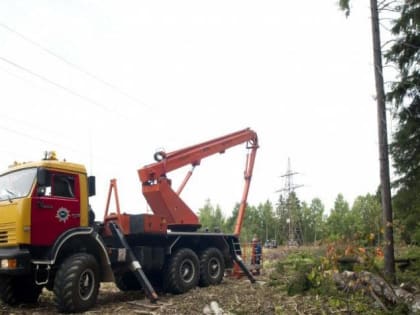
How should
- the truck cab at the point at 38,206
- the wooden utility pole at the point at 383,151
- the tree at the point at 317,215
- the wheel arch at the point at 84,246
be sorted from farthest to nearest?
1. the tree at the point at 317,215
2. the wooden utility pole at the point at 383,151
3. the wheel arch at the point at 84,246
4. the truck cab at the point at 38,206

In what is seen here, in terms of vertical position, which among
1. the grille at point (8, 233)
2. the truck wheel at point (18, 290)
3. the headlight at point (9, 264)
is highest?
the grille at point (8, 233)

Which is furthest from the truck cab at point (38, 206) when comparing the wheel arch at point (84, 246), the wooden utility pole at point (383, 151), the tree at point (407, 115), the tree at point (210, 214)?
the tree at point (210, 214)

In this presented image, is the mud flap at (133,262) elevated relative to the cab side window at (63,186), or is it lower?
lower

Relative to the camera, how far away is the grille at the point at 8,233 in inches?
344

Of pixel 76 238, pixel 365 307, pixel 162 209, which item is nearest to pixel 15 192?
pixel 76 238

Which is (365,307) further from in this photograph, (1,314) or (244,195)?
(244,195)

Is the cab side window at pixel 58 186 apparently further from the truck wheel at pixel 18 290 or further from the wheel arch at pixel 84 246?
the truck wheel at pixel 18 290

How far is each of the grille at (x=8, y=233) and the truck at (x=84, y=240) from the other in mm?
19

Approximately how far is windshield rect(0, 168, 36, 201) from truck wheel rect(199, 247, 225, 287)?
563 cm

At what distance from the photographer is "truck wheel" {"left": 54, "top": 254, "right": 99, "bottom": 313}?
28.1 feet

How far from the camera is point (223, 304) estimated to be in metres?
9.46

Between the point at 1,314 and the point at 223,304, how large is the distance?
14.2 feet

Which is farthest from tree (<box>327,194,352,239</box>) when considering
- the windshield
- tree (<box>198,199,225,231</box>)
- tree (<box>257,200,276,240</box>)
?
the windshield

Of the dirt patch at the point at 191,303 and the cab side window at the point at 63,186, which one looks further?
the cab side window at the point at 63,186
